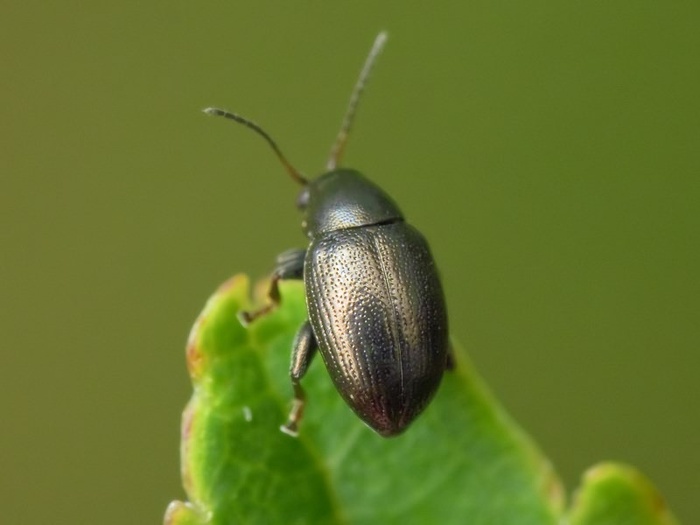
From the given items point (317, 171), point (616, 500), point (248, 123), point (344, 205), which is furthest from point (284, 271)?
point (317, 171)

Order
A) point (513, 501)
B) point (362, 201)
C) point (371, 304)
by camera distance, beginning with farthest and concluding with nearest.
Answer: point (362, 201) < point (371, 304) < point (513, 501)

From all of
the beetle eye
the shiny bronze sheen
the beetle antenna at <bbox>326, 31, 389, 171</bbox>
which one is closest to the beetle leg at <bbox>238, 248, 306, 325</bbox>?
the shiny bronze sheen

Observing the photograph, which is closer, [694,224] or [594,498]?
[594,498]

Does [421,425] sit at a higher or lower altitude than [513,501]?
higher

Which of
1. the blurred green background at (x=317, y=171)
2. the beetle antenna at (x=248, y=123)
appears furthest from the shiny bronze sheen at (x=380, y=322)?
the blurred green background at (x=317, y=171)

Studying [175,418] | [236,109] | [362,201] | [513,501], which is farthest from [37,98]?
[513,501]

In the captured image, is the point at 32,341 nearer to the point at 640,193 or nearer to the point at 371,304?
the point at 371,304
